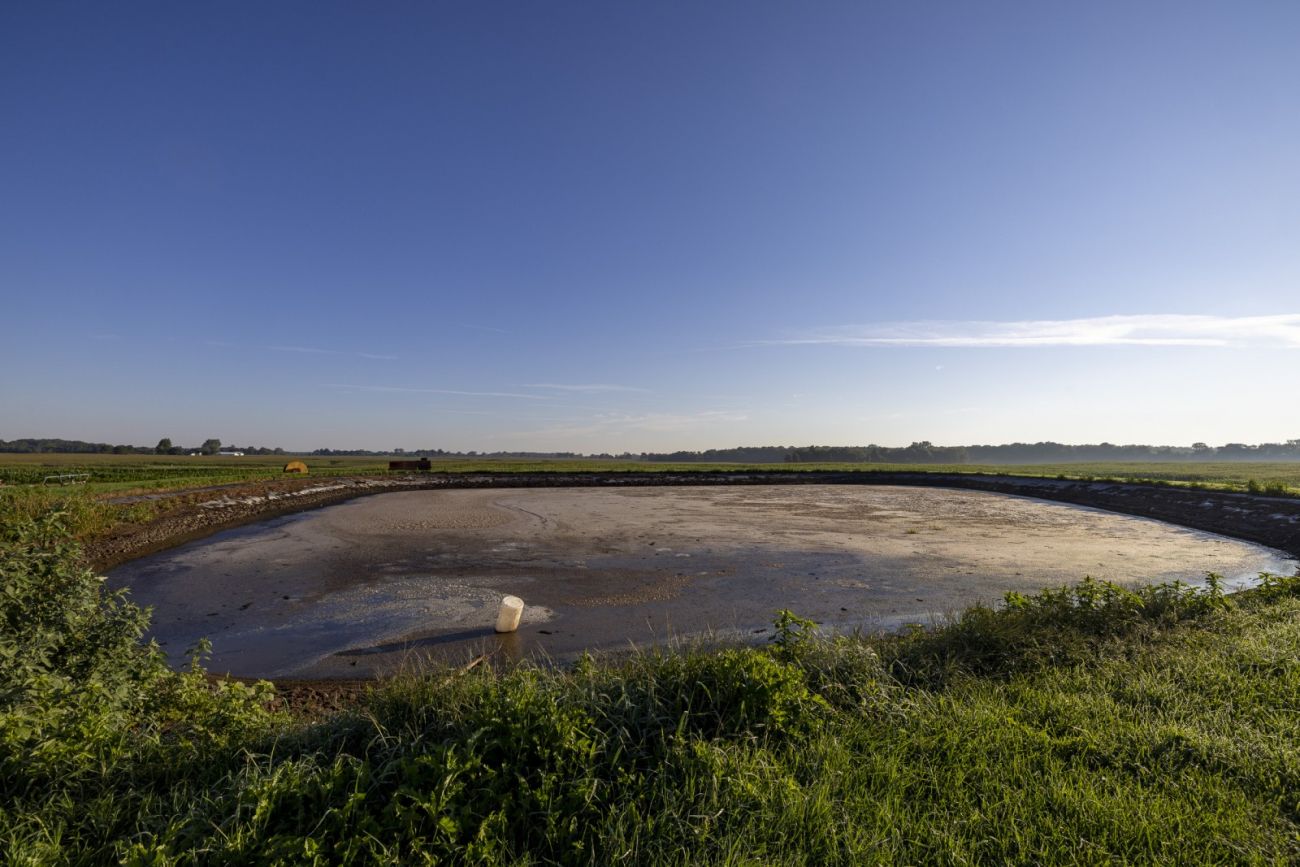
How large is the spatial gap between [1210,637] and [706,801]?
6.01 meters

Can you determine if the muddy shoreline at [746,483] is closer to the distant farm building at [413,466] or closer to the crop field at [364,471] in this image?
the crop field at [364,471]

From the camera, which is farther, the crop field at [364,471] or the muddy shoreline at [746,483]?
the crop field at [364,471]

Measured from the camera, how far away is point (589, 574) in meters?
12.5

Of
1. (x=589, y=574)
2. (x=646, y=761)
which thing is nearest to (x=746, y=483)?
(x=589, y=574)

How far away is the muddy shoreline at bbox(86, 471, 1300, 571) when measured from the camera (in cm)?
1755

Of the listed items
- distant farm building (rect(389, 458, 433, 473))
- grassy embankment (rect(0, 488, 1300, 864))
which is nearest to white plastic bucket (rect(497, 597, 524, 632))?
grassy embankment (rect(0, 488, 1300, 864))

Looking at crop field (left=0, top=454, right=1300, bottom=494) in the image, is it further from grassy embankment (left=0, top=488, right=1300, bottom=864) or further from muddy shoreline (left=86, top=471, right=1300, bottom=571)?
grassy embankment (left=0, top=488, right=1300, bottom=864)

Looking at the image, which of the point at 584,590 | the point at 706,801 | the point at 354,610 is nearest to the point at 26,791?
the point at 706,801

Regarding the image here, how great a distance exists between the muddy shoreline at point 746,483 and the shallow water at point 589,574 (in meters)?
1.31

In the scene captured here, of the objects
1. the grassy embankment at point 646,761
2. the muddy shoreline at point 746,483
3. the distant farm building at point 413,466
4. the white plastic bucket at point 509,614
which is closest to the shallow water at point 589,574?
the white plastic bucket at point 509,614

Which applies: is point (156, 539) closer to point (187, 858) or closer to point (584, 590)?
point (584, 590)

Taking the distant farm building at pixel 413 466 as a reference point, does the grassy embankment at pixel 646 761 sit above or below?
below

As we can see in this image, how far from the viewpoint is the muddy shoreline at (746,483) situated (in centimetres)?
1755

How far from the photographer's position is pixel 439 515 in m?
24.2
